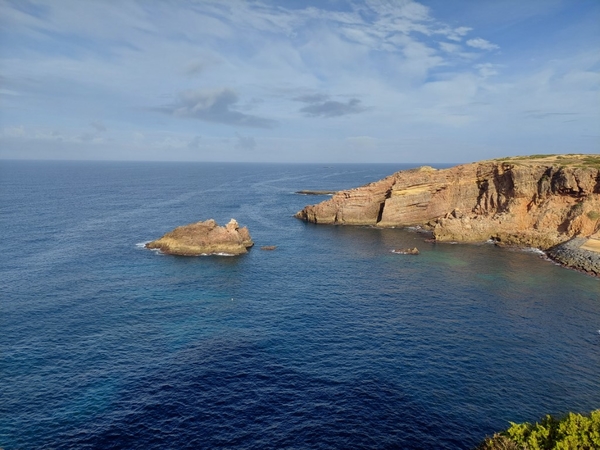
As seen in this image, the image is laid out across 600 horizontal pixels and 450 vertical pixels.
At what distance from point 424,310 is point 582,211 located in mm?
67778

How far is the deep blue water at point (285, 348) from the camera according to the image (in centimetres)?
4359

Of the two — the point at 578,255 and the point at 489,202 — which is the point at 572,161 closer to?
the point at 489,202

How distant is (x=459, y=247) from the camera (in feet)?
381

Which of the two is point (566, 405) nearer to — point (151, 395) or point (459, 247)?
point (151, 395)

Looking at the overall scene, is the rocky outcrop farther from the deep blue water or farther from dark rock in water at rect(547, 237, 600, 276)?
dark rock in water at rect(547, 237, 600, 276)

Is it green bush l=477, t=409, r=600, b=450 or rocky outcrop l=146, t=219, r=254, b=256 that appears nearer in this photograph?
green bush l=477, t=409, r=600, b=450

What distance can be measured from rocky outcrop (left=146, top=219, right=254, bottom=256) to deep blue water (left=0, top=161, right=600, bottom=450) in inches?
163

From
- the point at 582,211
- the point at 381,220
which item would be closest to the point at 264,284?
the point at 381,220

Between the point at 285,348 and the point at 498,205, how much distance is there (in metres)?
97.9

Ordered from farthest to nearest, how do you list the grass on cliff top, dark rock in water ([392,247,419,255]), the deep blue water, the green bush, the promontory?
1. the grass on cliff top
2. the promontory
3. dark rock in water ([392,247,419,255])
4. the deep blue water
5. the green bush

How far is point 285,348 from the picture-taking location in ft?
194

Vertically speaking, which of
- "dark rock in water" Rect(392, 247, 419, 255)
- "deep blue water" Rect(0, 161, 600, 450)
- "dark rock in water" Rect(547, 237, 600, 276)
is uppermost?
"dark rock in water" Rect(547, 237, 600, 276)

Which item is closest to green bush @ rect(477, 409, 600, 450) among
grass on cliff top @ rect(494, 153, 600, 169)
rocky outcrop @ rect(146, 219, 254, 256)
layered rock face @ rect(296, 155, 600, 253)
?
rocky outcrop @ rect(146, 219, 254, 256)

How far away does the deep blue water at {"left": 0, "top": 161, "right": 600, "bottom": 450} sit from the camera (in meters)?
43.6
